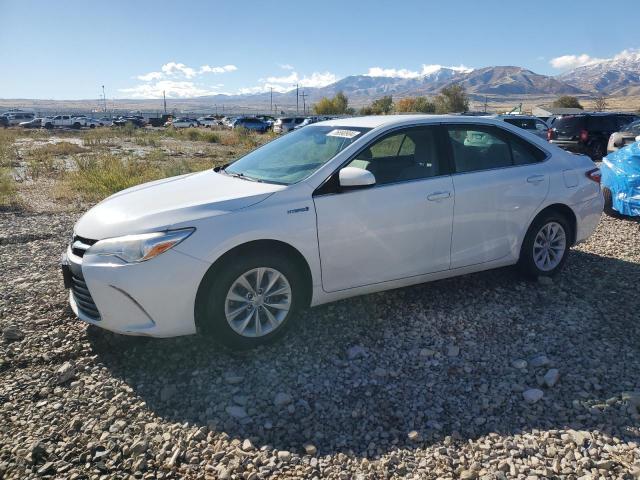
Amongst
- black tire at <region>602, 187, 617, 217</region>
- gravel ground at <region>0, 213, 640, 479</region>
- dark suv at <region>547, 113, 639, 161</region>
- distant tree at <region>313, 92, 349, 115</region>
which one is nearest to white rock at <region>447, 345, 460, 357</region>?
gravel ground at <region>0, 213, 640, 479</region>

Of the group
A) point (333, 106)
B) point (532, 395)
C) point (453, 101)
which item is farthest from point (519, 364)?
point (333, 106)

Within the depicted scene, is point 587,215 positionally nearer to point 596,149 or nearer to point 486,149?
point 486,149

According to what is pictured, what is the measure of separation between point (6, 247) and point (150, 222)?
14.1 ft

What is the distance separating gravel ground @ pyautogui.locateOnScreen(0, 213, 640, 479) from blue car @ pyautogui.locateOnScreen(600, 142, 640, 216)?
10.8 ft

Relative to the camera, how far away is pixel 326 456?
8.89 ft

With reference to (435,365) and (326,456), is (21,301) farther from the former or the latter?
(435,365)

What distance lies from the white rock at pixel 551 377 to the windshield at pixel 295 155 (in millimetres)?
2174

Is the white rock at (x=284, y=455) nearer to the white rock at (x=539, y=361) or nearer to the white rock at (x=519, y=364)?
the white rock at (x=519, y=364)

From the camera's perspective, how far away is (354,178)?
3705 millimetres

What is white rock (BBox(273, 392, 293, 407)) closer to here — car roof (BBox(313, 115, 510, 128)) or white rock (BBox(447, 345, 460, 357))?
white rock (BBox(447, 345, 460, 357))

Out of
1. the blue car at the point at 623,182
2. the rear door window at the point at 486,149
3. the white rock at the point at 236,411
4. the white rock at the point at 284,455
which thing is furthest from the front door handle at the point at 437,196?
the blue car at the point at 623,182

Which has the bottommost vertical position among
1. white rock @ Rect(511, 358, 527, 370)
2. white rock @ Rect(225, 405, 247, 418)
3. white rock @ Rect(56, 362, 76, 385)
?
white rock @ Rect(225, 405, 247, 418)

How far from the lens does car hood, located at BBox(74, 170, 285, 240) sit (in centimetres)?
341

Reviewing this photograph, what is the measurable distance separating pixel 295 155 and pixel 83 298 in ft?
6.57
